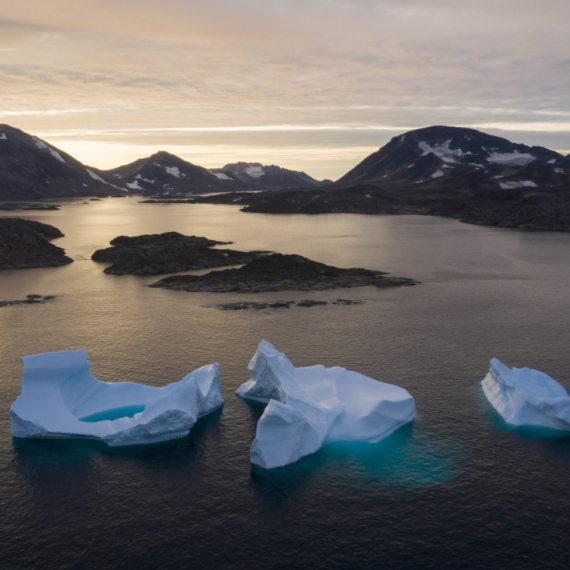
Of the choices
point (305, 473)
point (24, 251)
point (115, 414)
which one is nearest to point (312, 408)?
point (305, 473)

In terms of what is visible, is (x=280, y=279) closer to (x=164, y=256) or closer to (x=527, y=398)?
(x=164, y=256)

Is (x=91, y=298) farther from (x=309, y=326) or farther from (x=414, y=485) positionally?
(x=414, y=485)

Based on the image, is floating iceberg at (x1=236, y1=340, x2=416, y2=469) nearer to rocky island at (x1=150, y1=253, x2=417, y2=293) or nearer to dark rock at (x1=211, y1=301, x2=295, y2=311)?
dark rock at (x1=211, y1=301, x2=295, y2=311)

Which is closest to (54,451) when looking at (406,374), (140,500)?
(140,500)

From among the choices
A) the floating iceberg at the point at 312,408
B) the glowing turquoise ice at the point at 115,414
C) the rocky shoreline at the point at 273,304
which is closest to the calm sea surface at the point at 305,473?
the floating iceberg at the point at 312,408

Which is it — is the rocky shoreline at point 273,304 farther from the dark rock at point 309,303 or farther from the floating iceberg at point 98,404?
the floating iceberg at point 98,404

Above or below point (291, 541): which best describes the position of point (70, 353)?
above
